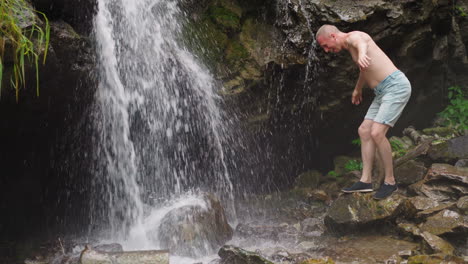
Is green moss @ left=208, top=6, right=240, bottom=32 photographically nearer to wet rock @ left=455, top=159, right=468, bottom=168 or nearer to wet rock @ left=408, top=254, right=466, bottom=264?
wet rock @ left=455, top=159, right=468, bottom=168

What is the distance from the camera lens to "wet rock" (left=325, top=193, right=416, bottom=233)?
4414mm

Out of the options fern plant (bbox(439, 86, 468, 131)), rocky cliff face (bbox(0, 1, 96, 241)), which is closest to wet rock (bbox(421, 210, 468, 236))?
fern plant (bbox(439, 86, 468, 131))

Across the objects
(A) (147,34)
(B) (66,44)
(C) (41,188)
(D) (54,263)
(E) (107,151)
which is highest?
(A) (147,34)

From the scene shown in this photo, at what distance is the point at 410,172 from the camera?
5141 millimetres

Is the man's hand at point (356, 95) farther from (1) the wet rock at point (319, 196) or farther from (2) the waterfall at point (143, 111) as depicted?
(2) the waterfall at point (143, 111)

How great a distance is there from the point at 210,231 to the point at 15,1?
2913 millimetres

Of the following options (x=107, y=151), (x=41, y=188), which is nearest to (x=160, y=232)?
(x=107, y=151)

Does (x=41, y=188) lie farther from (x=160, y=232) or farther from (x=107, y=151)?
(x=160, y=232)

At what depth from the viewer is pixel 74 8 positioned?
4988 millimetres

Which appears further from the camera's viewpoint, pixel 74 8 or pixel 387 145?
pixel 74 8

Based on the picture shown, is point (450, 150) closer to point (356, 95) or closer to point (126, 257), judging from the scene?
point (356, 95)

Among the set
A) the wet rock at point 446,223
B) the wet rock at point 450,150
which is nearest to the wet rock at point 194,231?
the wet rock at point 446,223

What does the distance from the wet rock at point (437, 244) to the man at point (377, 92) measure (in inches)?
28.7

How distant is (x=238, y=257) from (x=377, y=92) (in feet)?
7.64
